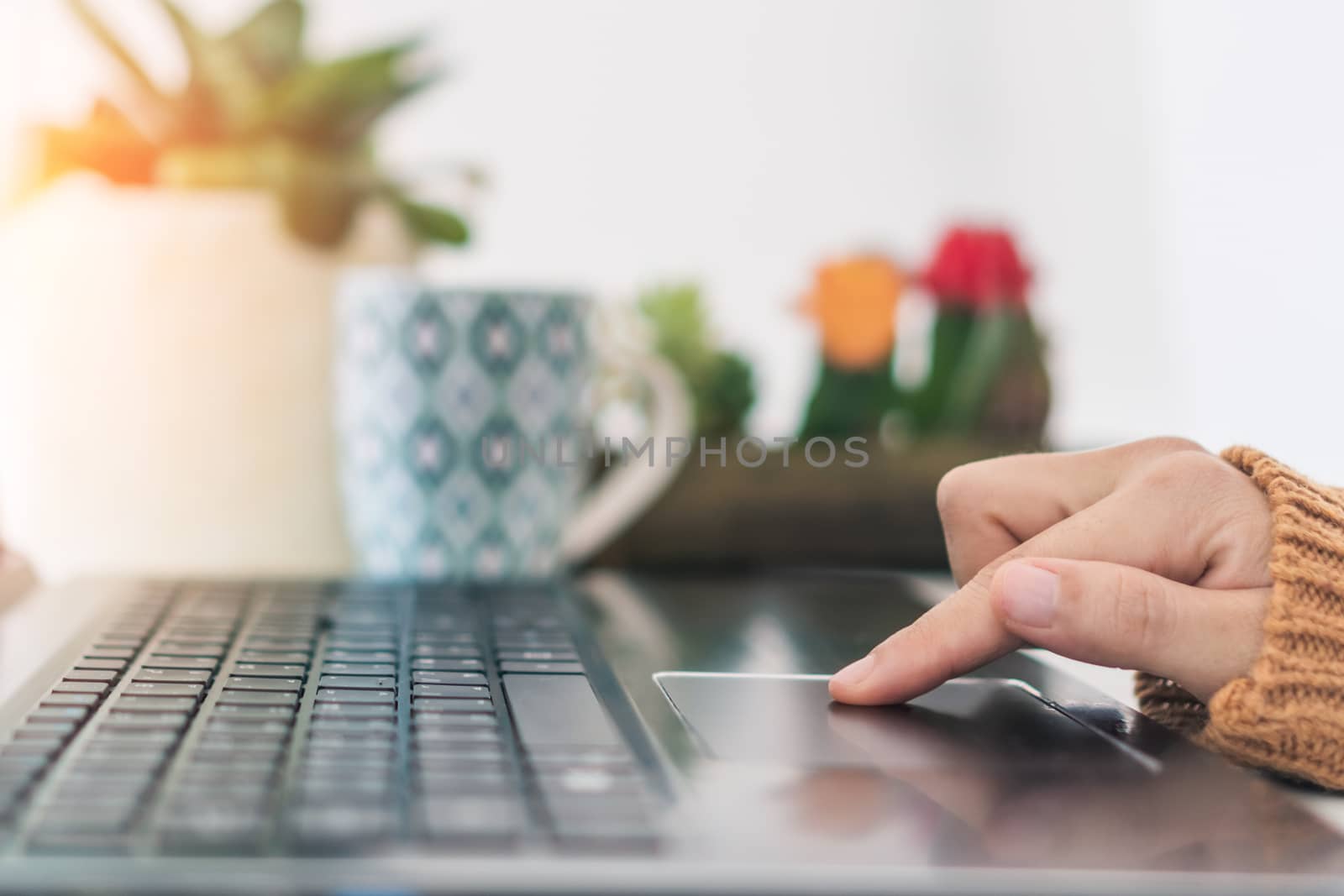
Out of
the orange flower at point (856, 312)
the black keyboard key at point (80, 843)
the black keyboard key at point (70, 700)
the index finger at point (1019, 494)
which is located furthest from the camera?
the orange flower at point (856, 312)

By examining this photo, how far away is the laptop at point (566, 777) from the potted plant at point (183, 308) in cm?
20

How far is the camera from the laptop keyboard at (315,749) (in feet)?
0.73

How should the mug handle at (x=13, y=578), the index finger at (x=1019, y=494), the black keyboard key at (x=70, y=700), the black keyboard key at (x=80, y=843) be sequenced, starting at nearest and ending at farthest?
the black keyboard key at (x=80, y=843) → the black keyboard key at (x=70, y=700) → the index finger at (x=1019, y=494) → the mug handle at (x=13, y=578)

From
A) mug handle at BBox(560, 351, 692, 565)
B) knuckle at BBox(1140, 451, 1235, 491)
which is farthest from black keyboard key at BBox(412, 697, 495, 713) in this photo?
mug handle at BBox(560, 351, 692, 565)

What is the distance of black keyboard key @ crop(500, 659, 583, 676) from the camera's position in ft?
1.25

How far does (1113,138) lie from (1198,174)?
4.2 inches

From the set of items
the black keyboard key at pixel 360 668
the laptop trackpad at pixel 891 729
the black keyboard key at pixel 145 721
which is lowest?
the laptop trackpad at pixel 891 729

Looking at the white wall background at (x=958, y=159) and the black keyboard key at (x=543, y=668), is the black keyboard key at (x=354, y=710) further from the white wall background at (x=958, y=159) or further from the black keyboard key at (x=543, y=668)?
the white wall background at (x=958, y=159)

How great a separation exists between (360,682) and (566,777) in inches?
4.4

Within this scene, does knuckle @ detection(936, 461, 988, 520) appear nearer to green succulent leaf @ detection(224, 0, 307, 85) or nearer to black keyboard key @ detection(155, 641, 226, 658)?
black keyboard key @ detection(155, 641, 226, 658)

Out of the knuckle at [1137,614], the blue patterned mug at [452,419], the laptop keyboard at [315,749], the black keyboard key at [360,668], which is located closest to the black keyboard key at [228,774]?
the laptop keyboard at [315,749]

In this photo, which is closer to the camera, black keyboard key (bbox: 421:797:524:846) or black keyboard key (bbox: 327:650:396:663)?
black keyboard key (bbox: 421:797:524:846)

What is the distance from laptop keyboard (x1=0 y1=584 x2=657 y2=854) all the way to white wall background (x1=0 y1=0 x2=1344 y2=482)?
0.75 metres

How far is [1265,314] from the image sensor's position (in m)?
1.17
